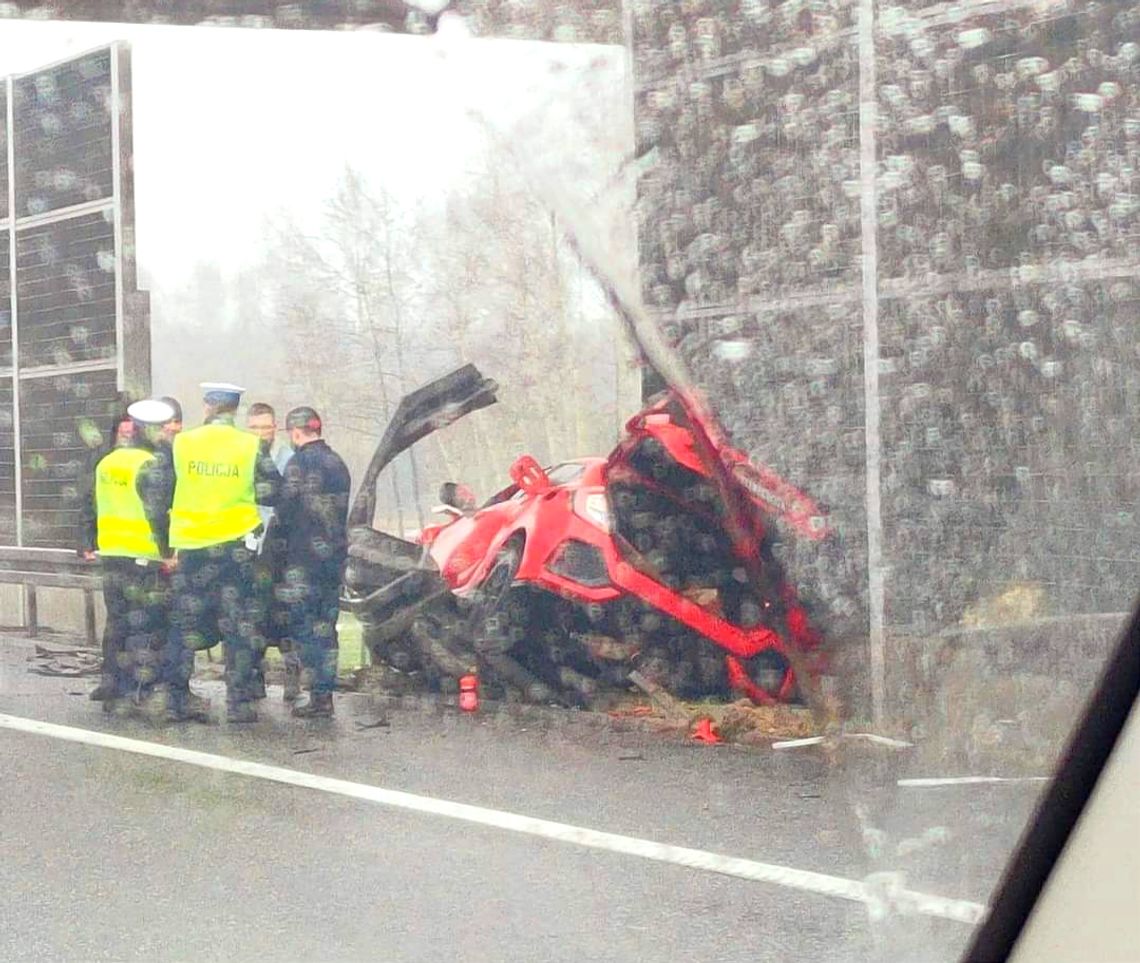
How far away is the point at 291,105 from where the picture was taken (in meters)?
1.71

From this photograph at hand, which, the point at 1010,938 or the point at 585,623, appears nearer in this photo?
the point at 1010,938

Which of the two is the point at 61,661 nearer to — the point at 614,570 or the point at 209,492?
the point at 209,492

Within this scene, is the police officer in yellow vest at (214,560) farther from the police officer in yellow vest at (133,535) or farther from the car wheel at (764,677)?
the car wheel at (764,677)

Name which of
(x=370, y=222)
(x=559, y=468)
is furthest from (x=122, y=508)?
(x=559, y=468)

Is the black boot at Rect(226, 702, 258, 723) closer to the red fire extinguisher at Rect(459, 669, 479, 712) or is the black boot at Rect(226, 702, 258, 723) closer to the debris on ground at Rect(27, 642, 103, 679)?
the debris on ground at Rect(27, 642, 103, 679)

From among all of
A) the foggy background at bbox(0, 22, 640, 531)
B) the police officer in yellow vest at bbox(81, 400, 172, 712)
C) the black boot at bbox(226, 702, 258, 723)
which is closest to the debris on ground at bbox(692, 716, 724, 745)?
the foggy background at bbox(0, 22, 640, 531)

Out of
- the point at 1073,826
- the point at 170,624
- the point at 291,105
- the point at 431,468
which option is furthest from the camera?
the point at 431,468

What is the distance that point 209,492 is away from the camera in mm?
1634

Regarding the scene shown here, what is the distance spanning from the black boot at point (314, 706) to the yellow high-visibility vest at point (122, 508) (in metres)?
0.26

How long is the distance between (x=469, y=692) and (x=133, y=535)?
59 cm

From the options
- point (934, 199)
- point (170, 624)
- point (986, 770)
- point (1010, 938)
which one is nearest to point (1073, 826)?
point (1010, 938)

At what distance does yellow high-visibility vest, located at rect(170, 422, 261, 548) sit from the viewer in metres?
1.61

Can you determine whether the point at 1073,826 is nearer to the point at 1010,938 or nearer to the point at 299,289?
the point at 1010,938

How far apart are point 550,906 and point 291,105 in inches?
41.7
